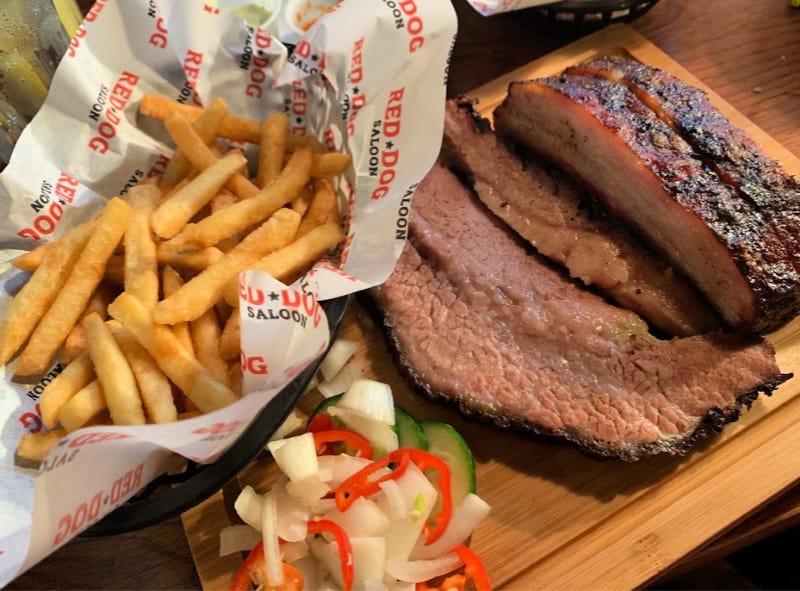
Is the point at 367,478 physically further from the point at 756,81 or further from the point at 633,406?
the point at 756,81

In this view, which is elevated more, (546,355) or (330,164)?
(330,164)

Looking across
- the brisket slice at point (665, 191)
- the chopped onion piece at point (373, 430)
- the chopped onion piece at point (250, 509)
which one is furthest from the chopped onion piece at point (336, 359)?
the brisket slice at point (665, 191)

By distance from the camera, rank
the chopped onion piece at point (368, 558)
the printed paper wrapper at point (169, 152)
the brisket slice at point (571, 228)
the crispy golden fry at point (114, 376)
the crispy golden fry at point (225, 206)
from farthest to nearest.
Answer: the brisket slice at point (571, 228) < the crispy golden fry at point (225, 206) < the chopped onion piece at point (368, 558) < the crispy golden fry at point (114, 376) < the printed paper wrapper at point (169, 152)

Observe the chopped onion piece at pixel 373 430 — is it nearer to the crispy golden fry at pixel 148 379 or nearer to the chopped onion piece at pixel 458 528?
the chopped onion piece at pixel 458 528

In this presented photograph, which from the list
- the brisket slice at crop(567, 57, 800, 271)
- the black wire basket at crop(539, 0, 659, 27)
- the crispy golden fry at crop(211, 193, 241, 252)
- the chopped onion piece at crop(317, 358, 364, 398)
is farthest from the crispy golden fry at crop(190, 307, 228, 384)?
the black wire basket at crop(539, 0, 659, 27)

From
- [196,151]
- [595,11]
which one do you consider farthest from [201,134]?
[595,11]

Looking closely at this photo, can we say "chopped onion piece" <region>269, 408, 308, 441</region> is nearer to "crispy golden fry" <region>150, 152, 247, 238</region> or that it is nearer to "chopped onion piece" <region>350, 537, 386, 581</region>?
"chopped onion piece" <region>350, 537, 386, 581</region>

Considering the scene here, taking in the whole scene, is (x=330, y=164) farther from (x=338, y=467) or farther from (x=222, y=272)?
(x=338, y=467)
